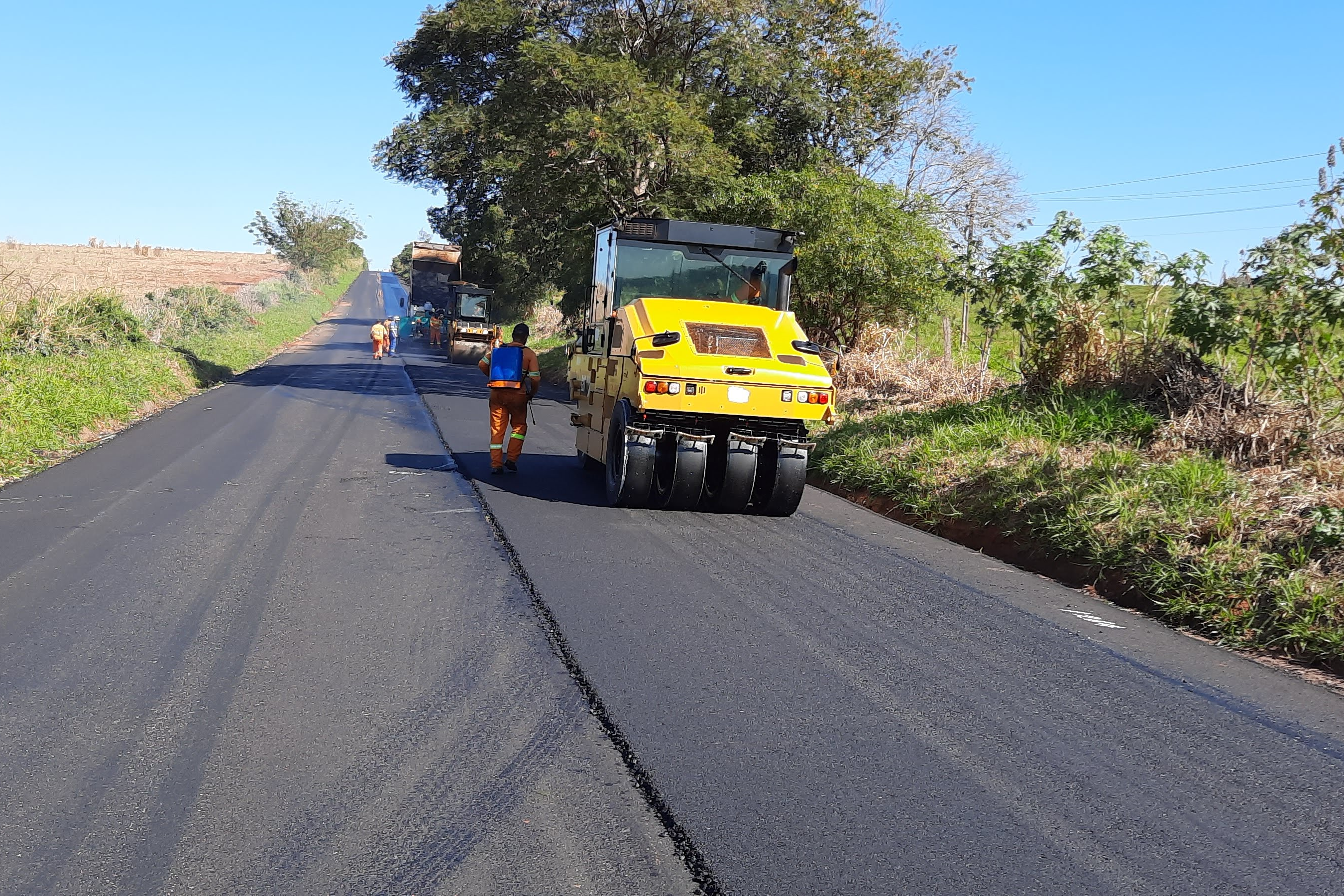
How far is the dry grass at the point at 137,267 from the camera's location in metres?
22.9

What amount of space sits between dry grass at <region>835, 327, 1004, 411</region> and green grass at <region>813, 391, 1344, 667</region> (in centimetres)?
183

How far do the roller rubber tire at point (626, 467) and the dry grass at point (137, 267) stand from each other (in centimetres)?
1475

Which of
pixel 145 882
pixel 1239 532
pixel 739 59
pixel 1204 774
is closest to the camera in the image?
pixel 145 882

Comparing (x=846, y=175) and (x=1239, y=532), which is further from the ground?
(x=846, y=175)

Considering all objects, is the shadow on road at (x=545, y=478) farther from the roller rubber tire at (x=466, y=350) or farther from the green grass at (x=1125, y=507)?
the roller rubber tire at (x=466, y=350)

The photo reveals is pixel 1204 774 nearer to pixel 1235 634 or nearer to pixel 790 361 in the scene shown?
pixel 1235 634

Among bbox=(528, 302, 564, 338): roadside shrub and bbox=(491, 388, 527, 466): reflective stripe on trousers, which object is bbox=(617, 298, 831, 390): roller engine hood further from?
bbox=(528, 302, 564, 338): roadside shrub

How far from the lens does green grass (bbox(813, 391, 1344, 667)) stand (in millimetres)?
6844

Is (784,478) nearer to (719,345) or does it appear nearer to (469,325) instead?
(719,345)

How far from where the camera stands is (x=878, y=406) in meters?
16.1

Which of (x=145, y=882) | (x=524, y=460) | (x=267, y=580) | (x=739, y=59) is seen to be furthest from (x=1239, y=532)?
(x=739, y=59)

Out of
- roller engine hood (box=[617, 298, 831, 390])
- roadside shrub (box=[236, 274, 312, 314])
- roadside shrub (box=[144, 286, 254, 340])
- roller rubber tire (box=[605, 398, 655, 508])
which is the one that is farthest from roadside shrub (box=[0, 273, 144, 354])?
roadside shrub (box=[236, 274, 312, 314])

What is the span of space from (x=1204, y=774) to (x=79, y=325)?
68.6ft

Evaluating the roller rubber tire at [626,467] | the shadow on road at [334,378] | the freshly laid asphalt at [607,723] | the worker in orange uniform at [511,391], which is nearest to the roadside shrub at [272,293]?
the shadow on road at [334,378]
